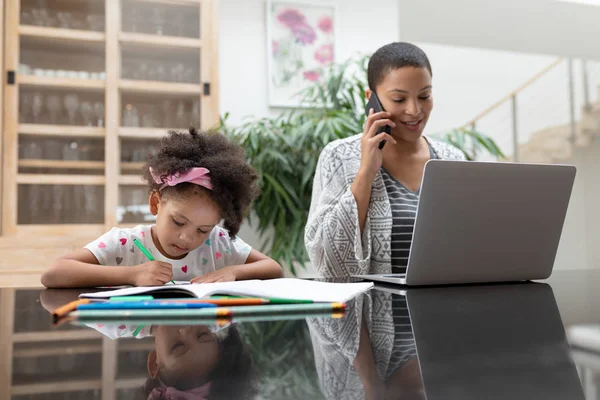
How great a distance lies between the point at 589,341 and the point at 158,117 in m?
2.80

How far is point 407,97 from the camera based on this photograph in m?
1.48

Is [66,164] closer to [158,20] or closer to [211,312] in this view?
[158,20]

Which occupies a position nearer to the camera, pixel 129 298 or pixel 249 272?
pixel 129 298

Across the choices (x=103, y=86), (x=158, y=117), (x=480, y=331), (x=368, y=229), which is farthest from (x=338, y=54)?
(x=480, y=331)

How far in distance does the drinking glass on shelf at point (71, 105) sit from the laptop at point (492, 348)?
98.3 inches

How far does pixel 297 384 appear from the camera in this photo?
351 mm

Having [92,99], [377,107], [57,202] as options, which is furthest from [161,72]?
[377,107]

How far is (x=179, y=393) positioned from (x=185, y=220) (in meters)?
0.95

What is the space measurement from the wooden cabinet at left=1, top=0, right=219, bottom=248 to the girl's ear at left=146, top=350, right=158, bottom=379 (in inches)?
96.7

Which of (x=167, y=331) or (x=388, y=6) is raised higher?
(x=388, y=6)

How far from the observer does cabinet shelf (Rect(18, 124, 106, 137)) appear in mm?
2752

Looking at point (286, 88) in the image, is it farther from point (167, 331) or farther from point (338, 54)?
point (167, 331)

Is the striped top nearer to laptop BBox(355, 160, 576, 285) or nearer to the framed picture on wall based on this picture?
laptop BBox(355, 160, 576, 285)

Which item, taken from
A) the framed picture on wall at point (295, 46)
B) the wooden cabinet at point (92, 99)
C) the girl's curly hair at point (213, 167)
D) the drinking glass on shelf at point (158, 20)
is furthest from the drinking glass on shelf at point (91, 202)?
the girl's curly hair at point (213, 167)
